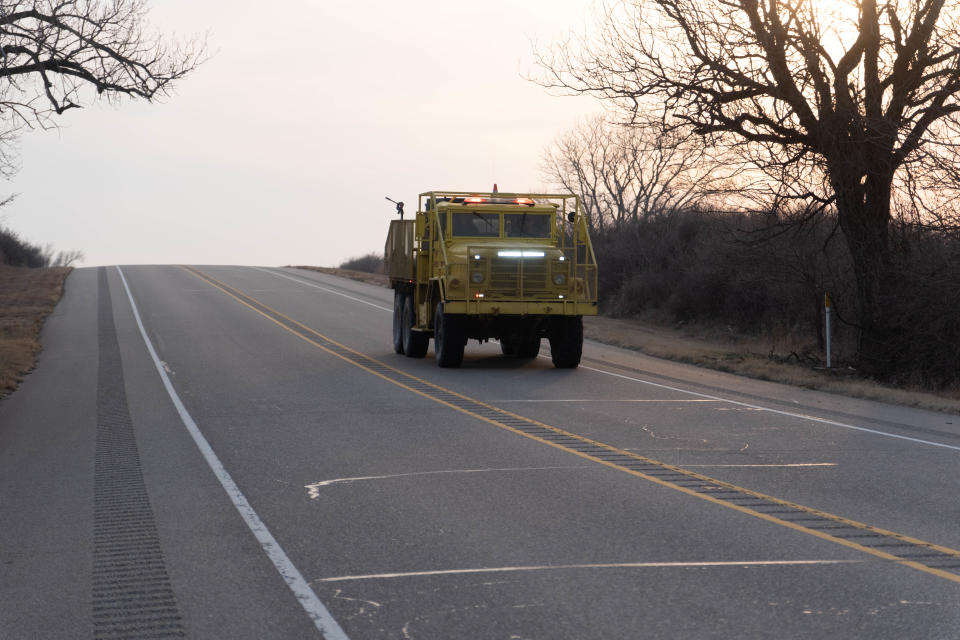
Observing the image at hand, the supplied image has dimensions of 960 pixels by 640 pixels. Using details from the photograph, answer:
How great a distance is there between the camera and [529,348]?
22438 mm

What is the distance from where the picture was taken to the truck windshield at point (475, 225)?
2056 cm

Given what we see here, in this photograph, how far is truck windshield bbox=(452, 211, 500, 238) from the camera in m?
20.6

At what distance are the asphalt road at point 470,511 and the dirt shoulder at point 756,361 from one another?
77cm

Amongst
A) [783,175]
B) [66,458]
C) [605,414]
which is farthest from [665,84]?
[66,458]

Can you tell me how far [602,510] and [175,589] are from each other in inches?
132

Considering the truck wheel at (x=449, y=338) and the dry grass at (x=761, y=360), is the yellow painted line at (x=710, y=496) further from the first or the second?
the dry grass at (x=761, y=360)

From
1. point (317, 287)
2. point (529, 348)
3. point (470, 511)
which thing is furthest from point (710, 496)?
point (317, 287)

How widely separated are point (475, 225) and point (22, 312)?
55.0 ft

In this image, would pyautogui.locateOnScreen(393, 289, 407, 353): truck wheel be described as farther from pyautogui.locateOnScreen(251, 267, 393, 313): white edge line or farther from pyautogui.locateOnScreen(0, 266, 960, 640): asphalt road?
pyautogui.locateOnScreen(251, 267, 393, 313): white edge line

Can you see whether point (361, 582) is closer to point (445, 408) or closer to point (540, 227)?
point (445, 408)

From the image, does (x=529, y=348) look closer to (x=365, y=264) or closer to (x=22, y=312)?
(x=22, y=312)

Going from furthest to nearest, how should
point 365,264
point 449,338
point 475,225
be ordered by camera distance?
1. point 365,264
2. point 475,225
3. point 449,338

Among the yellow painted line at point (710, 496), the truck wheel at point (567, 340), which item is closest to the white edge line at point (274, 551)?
the yellow painted line at point (710, 496)

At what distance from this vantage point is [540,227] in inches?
813
